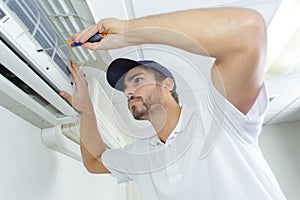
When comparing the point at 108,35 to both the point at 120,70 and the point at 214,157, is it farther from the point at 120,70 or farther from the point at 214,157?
the point at 214,157

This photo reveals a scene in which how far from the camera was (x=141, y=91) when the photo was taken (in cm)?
82

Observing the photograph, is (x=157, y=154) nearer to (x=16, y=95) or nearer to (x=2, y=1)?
(x=16, y=95)

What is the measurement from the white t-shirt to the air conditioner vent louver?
45 centimetres

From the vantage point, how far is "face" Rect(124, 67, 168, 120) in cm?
82

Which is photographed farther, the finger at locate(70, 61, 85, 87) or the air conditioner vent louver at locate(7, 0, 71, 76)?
the finger at locate(70, 61, 85, 87)

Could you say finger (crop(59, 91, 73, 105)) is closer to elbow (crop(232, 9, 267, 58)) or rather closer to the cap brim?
the cap brim

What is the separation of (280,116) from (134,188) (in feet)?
7.80

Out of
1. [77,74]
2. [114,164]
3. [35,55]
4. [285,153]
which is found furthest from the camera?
[285,153]

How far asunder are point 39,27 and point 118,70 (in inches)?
11.4

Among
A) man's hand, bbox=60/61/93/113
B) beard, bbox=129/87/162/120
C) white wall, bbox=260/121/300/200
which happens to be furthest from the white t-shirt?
white wall, bbox=260/121/300/200

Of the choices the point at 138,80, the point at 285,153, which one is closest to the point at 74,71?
the point at 138,80

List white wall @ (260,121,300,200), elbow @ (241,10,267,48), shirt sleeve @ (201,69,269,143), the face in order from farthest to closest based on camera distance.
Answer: white wall @ (260,121,300,200), the face, shirt sleeve @ (201,69,269,143), elbow @ (241,10,267,48)

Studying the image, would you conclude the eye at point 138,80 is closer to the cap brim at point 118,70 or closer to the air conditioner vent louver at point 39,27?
the cap brim at point 118,70

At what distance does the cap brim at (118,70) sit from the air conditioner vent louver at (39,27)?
0.15 meters
